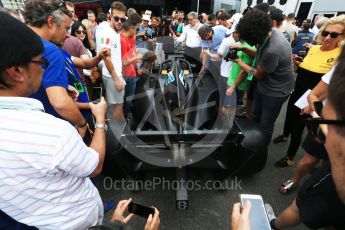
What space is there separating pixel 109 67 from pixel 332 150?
2.56m

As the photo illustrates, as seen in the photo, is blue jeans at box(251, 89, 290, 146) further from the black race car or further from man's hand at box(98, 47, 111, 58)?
man's hand at box(98, 47, 111, 58)

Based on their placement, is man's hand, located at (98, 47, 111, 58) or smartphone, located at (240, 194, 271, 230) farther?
man's hand, located at (98, 47, 111, 58)

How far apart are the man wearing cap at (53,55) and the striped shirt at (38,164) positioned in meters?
0.68

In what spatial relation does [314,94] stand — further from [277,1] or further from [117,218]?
[277,1]

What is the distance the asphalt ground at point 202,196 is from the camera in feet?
7.05

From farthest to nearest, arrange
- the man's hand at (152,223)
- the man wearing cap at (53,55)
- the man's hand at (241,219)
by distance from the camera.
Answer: the man wearing cap at (53,55) → the man's hand at (152,223) → the man's hand at (241,219)

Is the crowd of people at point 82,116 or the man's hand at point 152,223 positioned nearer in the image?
the crowd of people at point 82,116

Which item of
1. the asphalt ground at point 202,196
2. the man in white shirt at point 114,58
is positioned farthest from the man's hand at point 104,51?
the asphalt ground at point 202,196

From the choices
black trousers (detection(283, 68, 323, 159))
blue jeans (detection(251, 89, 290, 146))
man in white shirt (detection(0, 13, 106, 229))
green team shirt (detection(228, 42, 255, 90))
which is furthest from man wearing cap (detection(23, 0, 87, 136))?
black trousers (detection(283, 68, 323, 159))

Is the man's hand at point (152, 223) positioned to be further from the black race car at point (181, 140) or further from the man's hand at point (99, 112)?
the black race car at point (181, 140)

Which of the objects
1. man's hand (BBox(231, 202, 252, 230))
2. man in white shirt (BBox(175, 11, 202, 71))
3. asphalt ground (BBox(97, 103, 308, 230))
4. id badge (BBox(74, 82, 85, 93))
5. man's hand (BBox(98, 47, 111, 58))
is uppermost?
man's hand (BBox(98, 47, 111, 58))

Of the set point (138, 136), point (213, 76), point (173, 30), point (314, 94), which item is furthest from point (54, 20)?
point (173, 30)

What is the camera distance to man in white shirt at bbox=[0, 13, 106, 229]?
0.82 meters

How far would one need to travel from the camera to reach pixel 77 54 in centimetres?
323
